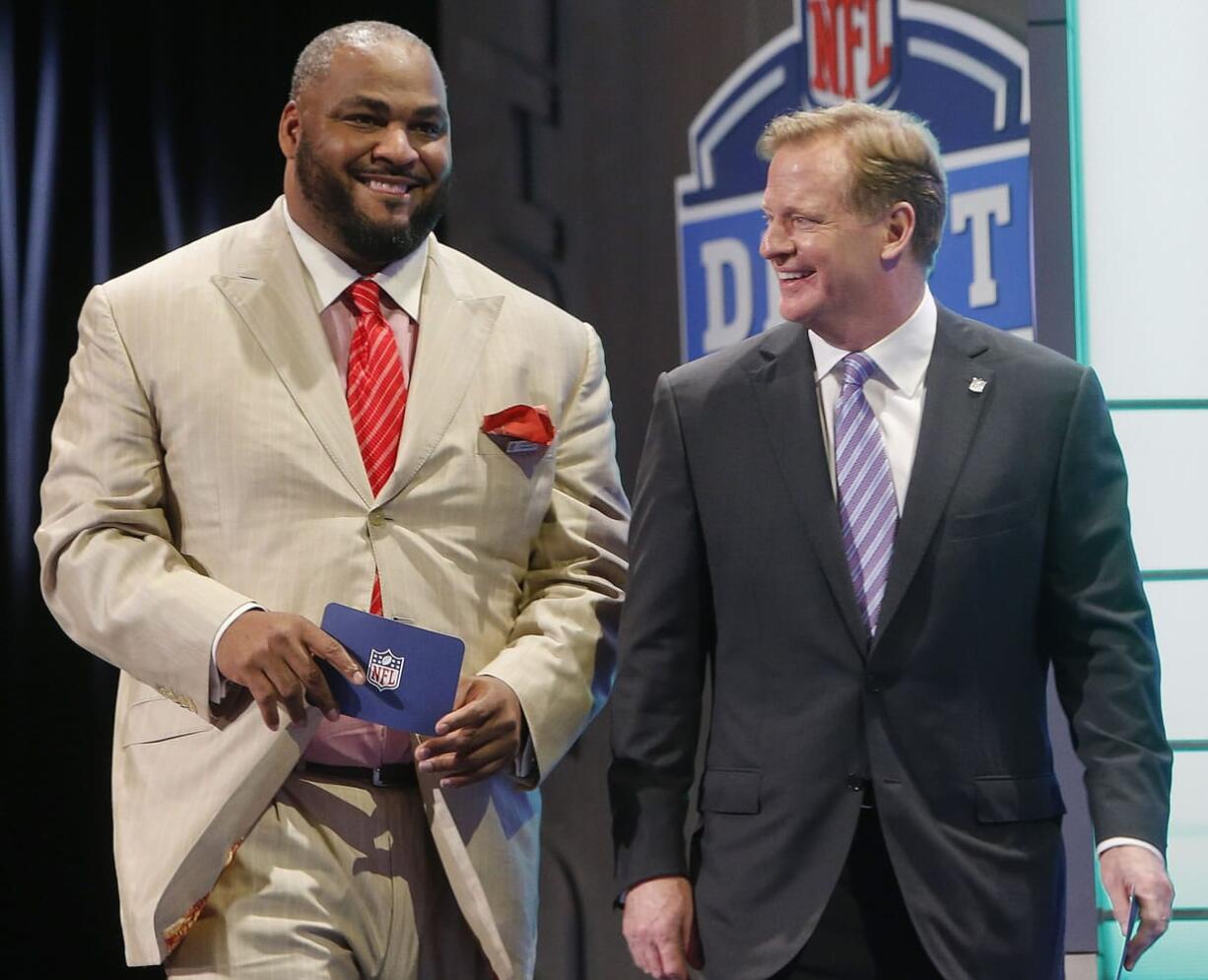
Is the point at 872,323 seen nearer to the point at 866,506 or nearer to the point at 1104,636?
the point at 866,506

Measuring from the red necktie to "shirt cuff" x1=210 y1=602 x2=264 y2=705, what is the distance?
7.5 inches

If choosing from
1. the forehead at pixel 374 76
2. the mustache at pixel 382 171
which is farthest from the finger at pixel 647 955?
the forehead at pixel 374 76

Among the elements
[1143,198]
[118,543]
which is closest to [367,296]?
[118,543]

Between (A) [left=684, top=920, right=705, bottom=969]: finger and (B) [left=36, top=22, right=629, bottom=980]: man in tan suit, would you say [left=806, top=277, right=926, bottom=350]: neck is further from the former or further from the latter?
(A) [left=684, top=920, right=705, bottom=969]: finger

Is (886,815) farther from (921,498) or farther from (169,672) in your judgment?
(169,672)

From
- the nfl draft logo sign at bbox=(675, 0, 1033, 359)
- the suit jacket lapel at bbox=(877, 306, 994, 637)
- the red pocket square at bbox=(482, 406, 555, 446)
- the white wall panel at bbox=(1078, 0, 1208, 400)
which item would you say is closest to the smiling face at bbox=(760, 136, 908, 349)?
the suit jacket lapel at bbox=(877, 306, 994, 637)

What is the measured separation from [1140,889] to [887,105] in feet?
6.03

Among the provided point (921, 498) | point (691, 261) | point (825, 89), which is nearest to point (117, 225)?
point (691, 261)

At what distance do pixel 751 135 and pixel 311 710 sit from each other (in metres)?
1.79

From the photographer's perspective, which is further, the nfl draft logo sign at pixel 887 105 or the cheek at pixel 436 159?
the nfl draft logo sign at pixel 887 105

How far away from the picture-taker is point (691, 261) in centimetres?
377

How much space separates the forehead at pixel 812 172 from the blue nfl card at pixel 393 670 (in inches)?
31.1

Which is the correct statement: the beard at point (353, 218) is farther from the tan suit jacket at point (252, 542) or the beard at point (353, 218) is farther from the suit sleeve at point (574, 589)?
the suit sleeve at point (574, 589)

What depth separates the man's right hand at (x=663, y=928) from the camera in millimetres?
2312
